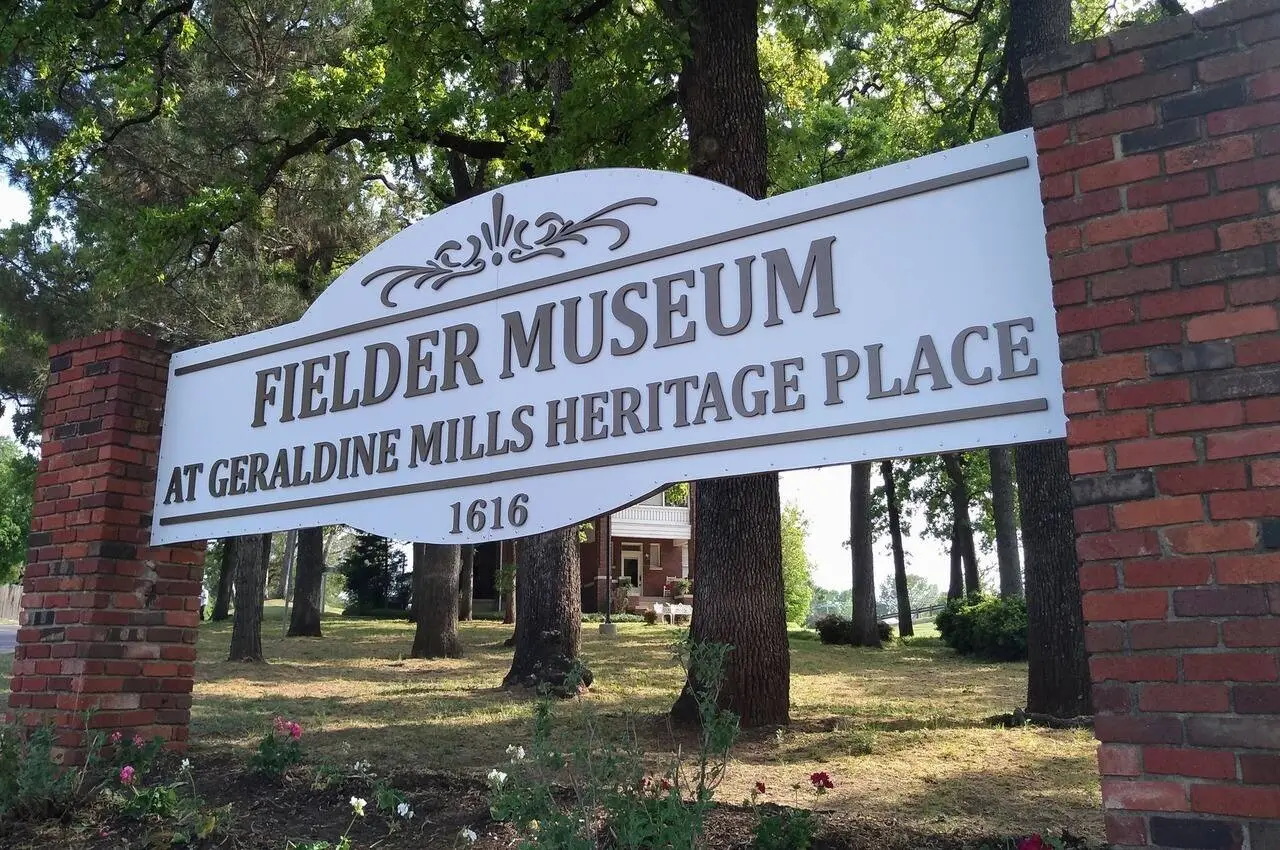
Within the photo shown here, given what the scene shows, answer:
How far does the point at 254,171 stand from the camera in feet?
37.8

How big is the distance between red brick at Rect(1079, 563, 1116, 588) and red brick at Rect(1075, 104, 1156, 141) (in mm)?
1239

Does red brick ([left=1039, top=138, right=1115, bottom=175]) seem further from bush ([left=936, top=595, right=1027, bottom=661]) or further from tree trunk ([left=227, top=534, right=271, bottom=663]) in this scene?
bush ([left=936, top=595, right=1027, bottom=661])

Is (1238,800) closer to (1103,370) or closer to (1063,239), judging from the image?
(1103,370)

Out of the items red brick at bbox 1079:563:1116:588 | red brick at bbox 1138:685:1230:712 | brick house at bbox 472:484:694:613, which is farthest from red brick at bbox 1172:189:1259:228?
brick house at bbox 472:484:694:613

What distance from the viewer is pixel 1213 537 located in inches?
99.2

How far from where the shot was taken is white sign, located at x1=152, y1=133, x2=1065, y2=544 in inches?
129

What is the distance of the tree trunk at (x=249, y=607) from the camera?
14.2 meters

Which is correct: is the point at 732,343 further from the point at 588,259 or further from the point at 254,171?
the point at 254,171

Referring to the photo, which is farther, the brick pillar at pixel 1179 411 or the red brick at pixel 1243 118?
the red brick at pixel 1243 118

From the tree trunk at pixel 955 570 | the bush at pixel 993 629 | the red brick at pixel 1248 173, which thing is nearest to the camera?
the red brick at pixel 1248 173

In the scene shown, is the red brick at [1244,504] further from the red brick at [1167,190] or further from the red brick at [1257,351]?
the red brick at [1167,190]

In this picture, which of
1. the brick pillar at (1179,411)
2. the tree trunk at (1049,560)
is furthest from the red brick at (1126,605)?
the tree trunk at (1049,560)

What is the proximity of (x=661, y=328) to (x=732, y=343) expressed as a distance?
0.35m

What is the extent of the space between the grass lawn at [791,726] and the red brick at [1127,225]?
6.29 feet
